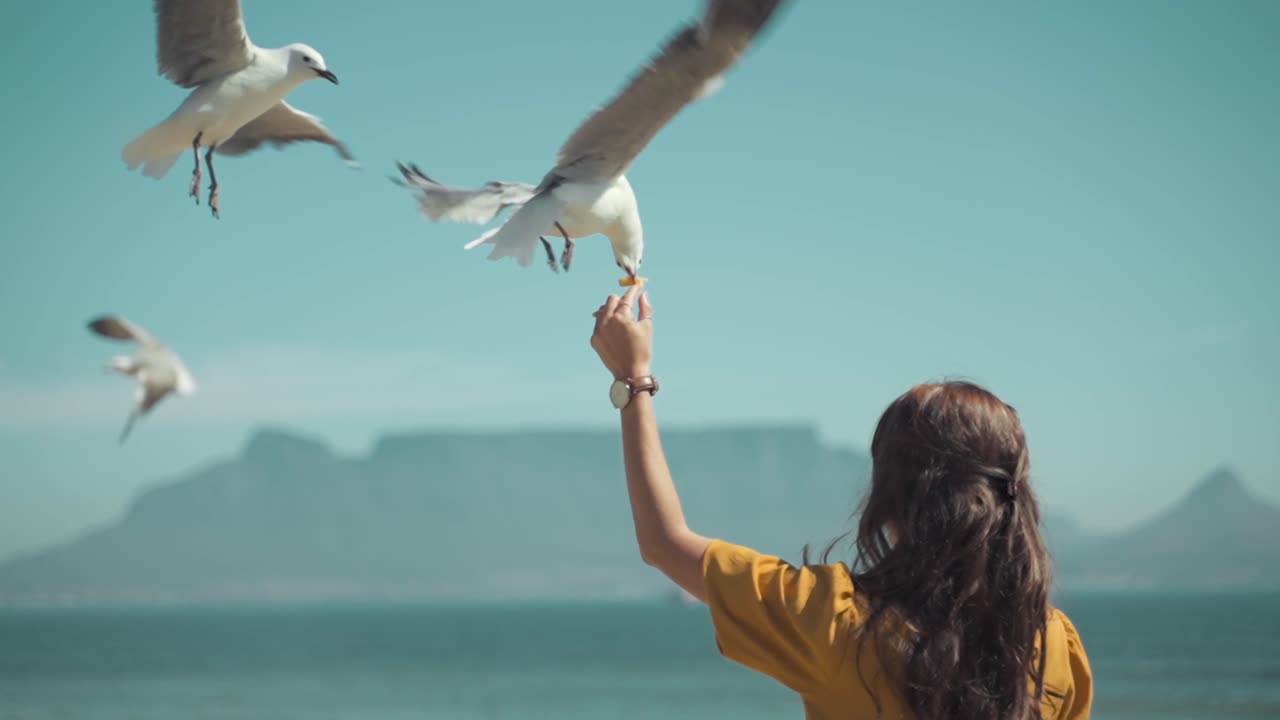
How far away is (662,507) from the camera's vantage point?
5.84ft

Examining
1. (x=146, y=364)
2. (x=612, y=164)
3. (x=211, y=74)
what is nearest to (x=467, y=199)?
(x=612, y=164)

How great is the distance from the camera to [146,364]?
23.0 ft

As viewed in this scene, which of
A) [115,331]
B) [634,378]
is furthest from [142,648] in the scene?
[634,378]

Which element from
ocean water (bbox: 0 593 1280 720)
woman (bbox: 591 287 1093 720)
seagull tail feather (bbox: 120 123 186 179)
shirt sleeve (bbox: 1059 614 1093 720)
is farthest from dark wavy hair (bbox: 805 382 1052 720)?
ocean water (bbox: 0 593 1280 720)

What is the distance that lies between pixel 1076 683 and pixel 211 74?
2.59 meters

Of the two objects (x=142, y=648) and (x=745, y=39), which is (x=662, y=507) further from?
(x=142, y=648)

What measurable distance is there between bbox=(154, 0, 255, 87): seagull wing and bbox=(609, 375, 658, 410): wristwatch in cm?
205

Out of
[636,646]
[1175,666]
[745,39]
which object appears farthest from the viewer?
[636,646]

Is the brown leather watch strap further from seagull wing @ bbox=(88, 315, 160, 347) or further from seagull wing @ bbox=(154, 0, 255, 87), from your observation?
seagull wing @ bbox=(88, 315, 160, 347)

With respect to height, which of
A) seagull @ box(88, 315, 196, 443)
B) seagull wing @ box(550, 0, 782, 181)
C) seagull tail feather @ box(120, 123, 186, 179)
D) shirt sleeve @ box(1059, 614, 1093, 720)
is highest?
seagull wing @ box(550, 0, 782, 181)

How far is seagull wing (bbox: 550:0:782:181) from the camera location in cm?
Result: 276

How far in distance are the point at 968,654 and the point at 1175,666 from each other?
2199 inches

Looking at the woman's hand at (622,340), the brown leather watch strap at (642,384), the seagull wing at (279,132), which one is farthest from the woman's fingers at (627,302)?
the seagull wing at (279,132)

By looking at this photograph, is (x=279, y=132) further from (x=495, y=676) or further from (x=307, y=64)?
(x=495, y=676)
